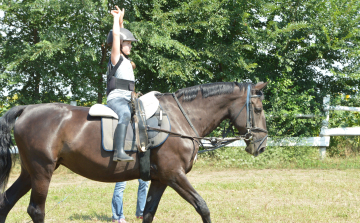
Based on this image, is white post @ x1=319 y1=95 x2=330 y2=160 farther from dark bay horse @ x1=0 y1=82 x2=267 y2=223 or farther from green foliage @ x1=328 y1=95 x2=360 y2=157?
dark bay horse @ x1=0 y1=82 x2=267 y2=223

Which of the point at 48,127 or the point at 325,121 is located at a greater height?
the point at 48,127

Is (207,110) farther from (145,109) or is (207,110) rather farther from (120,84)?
(120,84)

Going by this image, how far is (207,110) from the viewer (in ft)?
15.0

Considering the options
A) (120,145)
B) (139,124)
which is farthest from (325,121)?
(120,145)

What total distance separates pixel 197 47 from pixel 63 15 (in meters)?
4.36

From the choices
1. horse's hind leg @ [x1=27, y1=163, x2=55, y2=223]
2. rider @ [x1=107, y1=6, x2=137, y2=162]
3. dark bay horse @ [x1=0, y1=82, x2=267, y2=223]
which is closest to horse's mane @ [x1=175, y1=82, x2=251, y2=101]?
dark bay horse @ [x1=0, y1=82, x2=267, y2=223]

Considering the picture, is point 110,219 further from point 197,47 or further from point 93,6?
point 197,47

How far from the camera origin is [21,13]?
34.5 feet

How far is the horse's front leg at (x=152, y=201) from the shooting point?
4.43 metres

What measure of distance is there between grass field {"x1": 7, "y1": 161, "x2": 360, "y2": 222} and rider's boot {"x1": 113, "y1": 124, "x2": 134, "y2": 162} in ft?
7.15

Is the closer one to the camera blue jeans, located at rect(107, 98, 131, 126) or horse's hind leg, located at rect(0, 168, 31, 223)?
blue jeans, located at rect(107, 98, 131, 126)

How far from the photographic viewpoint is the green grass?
5.92 meters

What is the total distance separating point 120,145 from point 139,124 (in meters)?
0.36

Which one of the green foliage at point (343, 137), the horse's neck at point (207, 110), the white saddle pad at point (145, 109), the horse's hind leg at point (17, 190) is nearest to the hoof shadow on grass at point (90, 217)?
the horse's hind leg at point (17, 190)
